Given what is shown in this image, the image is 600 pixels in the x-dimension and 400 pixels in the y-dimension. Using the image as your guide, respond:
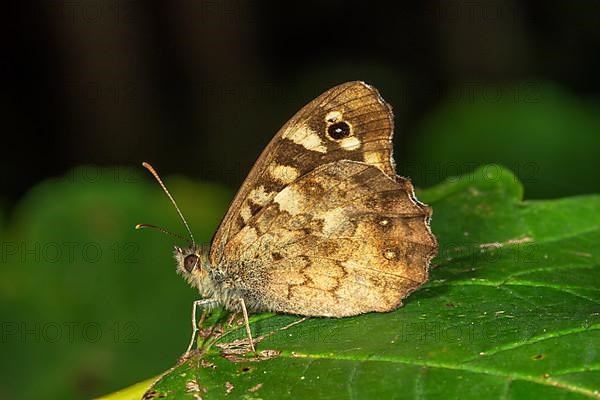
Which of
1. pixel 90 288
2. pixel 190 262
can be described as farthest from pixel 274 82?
pixel 190 262

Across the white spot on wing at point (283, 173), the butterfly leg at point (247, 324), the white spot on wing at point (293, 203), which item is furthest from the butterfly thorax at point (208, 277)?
the white spot on wing at point (283, 173)

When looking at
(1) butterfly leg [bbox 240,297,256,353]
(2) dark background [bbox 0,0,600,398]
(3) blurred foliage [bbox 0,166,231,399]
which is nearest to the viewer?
(1) butterfly leg [bbox 240,297,256,353]

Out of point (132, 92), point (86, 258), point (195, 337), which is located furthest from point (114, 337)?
point (132, 92)

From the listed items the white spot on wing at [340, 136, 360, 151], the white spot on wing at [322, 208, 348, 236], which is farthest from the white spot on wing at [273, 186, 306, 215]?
the white spot on wing at [340, 136, 360, 151]

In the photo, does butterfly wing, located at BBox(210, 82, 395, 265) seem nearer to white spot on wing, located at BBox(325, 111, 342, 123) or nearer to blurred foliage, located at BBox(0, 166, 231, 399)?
white spot on wing, located at BBox(325, 111, 342, 123)

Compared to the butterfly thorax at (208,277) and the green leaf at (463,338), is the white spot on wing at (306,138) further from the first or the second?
the green leaf at (463,338)

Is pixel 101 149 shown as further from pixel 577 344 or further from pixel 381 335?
pixel 577 344

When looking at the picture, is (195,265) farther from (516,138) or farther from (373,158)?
(516,138)
